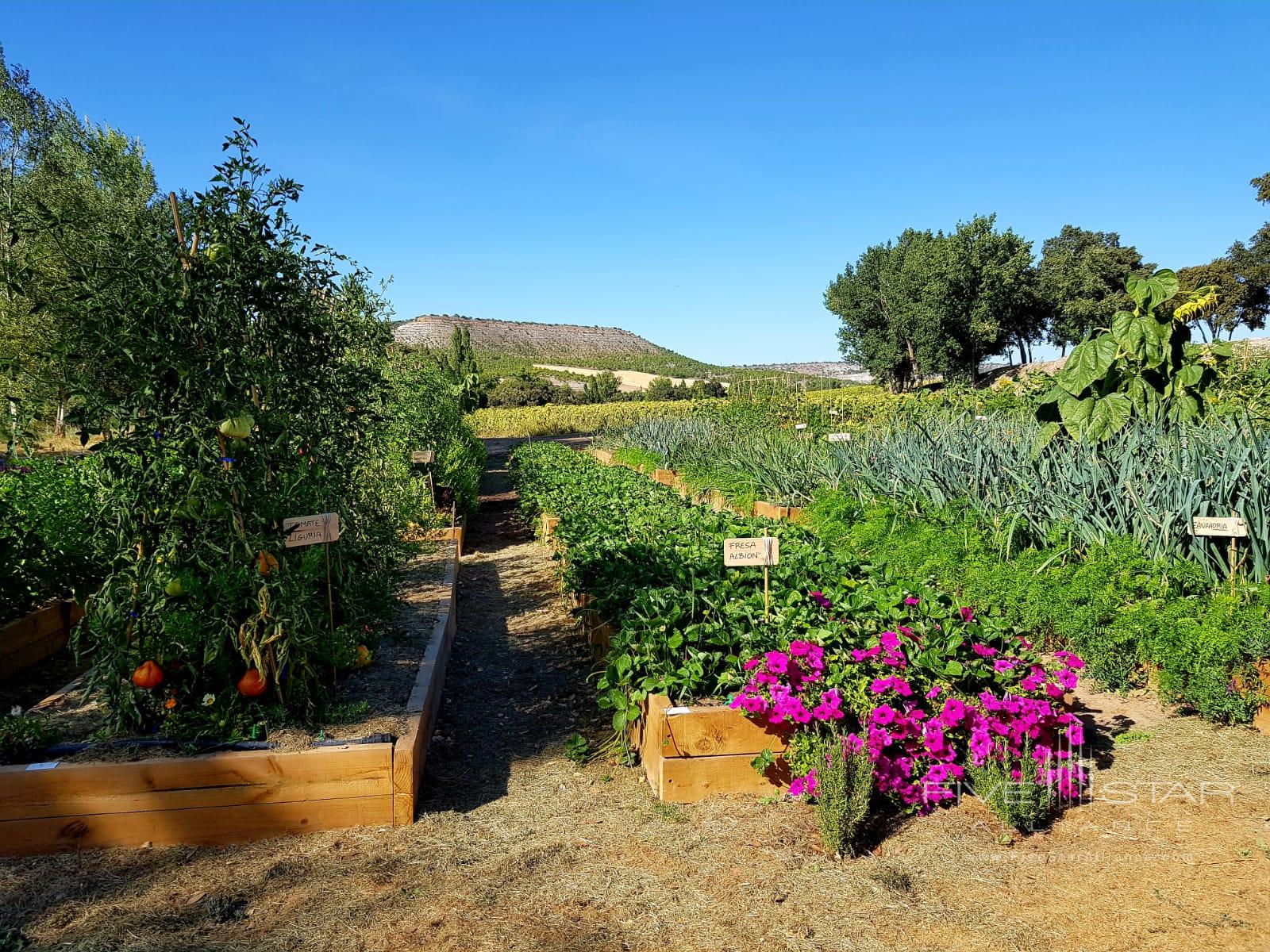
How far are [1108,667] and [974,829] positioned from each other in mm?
1888

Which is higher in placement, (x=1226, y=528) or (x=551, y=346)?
(x=551, y=346)

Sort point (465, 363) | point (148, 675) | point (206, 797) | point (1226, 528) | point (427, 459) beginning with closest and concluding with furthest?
point (206, 797), point (148, 675), point (1226, 528), point (427, 459), point (465, 363)

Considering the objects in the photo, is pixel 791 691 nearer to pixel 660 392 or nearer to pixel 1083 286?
pixel 1083 286

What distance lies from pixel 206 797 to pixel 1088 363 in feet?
22.7

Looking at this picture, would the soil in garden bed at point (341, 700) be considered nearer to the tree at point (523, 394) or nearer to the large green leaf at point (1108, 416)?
the large green leaf at point (1108, 416)

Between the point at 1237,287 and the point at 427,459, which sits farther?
the point at 1237,287

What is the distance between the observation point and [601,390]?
55.9 m

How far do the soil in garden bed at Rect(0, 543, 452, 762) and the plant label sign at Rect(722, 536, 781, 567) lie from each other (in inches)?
67.8

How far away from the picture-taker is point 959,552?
18.7 feet

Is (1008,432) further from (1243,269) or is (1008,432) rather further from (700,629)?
(1243,269)

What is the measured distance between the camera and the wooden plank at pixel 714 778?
3.30 metres

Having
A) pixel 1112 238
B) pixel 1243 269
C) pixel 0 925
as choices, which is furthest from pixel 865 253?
pixel 0 925

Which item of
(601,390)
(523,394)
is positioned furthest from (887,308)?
(523,394)

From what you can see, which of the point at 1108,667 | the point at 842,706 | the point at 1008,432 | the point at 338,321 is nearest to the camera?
the point at 842,706
